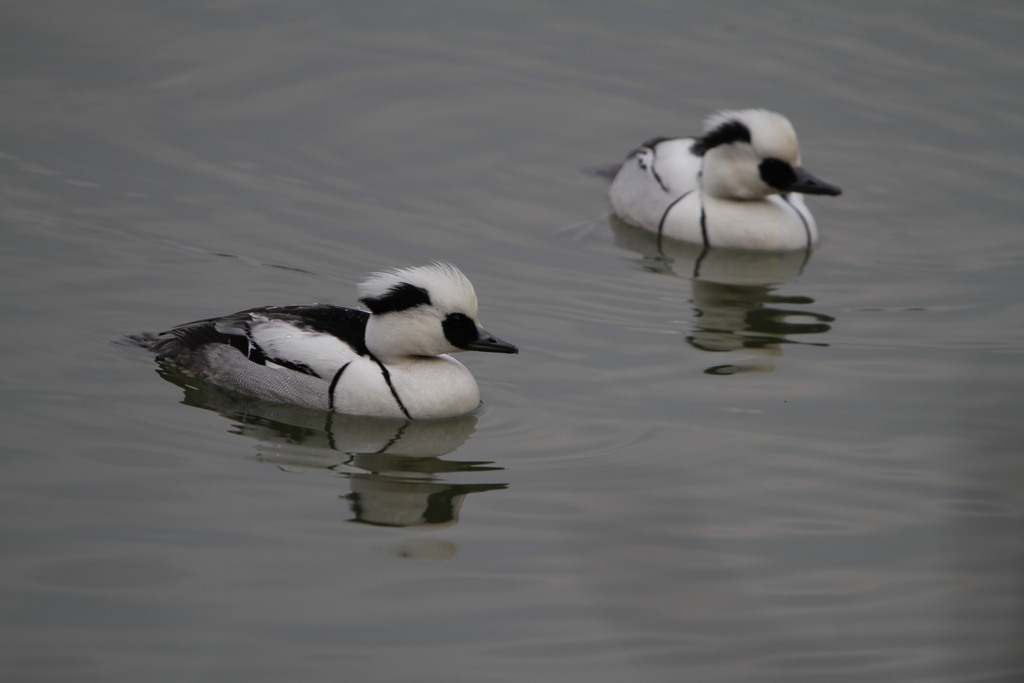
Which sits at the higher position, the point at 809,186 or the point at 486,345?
the point at 809,186

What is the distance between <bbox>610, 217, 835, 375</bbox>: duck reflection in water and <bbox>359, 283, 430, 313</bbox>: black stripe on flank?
6.80 feet

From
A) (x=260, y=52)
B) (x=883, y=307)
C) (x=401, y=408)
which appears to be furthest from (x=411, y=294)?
(x=260, y=52)

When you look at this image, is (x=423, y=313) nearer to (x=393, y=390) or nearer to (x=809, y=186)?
(x=393, y=390)

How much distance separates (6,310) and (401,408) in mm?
2739

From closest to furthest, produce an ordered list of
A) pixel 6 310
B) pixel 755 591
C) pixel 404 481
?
1. pixel 755 591
2. pixel 404 481
3. pixel 6 310

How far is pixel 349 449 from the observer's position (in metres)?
7.06

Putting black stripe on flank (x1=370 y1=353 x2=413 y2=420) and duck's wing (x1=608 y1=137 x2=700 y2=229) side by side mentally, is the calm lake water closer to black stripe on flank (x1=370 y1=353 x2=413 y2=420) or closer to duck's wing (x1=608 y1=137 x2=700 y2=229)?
black stripe on flank (x1=370 y1=353 x2=413 y2=420)

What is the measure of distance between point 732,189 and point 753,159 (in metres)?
0.30

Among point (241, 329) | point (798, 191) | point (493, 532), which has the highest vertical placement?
point (798, 191)

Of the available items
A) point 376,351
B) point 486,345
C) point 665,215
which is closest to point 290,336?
point 376,351

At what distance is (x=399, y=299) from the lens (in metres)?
7.22

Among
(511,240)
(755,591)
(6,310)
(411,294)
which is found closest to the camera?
(755,591)

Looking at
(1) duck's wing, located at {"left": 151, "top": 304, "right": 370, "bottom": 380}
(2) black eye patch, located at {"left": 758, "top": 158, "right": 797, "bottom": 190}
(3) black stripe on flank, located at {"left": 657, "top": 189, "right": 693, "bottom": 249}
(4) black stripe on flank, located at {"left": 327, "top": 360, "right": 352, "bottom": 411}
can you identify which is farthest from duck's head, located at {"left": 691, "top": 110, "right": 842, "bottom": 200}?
(4) black stripe on flank, located at {"left": 327, "top": 360, "right": 352, "bottom": 411}

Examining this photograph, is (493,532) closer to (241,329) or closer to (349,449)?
(349,449)
